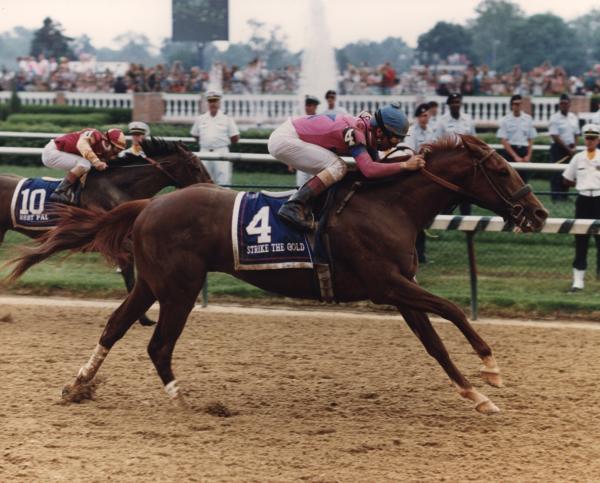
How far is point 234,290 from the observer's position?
36.3ft

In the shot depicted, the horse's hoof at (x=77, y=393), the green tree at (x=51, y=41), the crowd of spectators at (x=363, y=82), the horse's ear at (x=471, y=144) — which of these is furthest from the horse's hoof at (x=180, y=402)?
the green tree at (x=51, y=41)

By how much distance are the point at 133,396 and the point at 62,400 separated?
0.46 metres

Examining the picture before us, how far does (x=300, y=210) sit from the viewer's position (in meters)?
6.74

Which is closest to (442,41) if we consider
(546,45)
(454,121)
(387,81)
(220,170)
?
(546,45)

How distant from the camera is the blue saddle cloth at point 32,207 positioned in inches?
399

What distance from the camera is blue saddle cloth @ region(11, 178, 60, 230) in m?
10.1

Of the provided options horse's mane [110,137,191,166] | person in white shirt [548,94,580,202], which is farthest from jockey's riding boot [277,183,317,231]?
person in white shirt [548,94,580,202]

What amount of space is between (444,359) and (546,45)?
7916 cm

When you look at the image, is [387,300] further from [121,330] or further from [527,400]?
[121,330]

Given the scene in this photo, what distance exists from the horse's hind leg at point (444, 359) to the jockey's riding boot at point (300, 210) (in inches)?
30.4

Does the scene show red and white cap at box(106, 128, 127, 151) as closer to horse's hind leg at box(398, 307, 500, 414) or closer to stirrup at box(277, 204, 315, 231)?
stirrup at box(277, 204, 315, 231)

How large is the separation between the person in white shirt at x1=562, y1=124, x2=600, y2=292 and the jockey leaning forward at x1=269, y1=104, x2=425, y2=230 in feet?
15.0

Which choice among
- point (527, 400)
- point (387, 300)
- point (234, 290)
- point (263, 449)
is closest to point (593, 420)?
point (527, 400)

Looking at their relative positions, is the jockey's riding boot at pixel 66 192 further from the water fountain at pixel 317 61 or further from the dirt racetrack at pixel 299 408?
the water fountain at pixel 317 61
